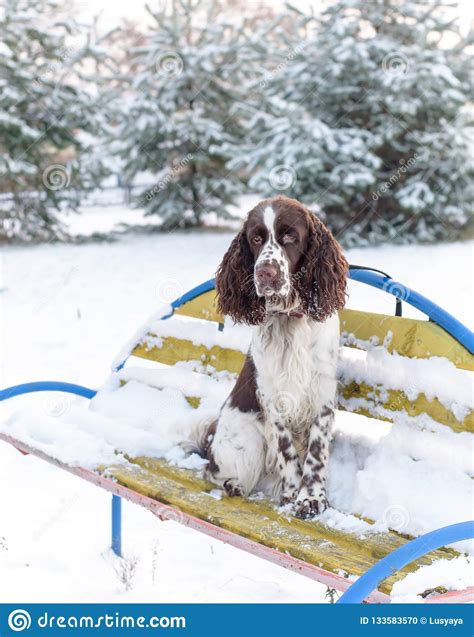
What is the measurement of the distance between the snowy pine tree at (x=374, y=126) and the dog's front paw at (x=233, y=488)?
815 centimetres

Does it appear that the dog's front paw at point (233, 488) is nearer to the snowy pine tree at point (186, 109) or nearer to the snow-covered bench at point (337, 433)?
the snow-covered bench at point (337, 433)

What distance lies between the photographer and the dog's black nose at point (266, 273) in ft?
8.27

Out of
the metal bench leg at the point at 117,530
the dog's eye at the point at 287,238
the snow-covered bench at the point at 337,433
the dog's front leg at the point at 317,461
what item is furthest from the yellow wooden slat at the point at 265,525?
the dog's eye at the point at 287,238

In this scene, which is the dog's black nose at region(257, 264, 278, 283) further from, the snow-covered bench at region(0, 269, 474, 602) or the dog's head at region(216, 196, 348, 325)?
the snow-covered bench at region(0, 269, 474, 602)

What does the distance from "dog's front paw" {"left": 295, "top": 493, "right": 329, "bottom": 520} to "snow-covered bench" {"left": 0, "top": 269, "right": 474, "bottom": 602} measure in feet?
0.14

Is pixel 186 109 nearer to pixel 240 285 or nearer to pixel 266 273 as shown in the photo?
pixel 240 285

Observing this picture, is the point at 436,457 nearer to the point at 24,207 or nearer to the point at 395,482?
the point at 395,482

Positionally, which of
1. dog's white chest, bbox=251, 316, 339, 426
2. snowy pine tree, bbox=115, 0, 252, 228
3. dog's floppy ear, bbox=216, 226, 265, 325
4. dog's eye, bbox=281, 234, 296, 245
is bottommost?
dog's white chest, bbox=251, 316, 339, 426

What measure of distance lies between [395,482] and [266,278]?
907mm

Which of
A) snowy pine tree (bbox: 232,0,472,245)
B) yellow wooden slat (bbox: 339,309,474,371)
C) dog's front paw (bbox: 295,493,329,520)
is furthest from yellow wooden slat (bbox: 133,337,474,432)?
snowy pine tree (bbox: 232,0,472,245)

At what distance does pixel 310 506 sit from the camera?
264 centimetres

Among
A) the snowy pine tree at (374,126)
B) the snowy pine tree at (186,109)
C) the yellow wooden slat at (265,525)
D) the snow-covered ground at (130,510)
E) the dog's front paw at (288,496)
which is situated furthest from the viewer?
the snowy pine tree at (186,109)

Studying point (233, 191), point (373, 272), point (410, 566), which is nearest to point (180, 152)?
point (233, 191)

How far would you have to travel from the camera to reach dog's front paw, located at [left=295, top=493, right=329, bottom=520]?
2621 millimetres
